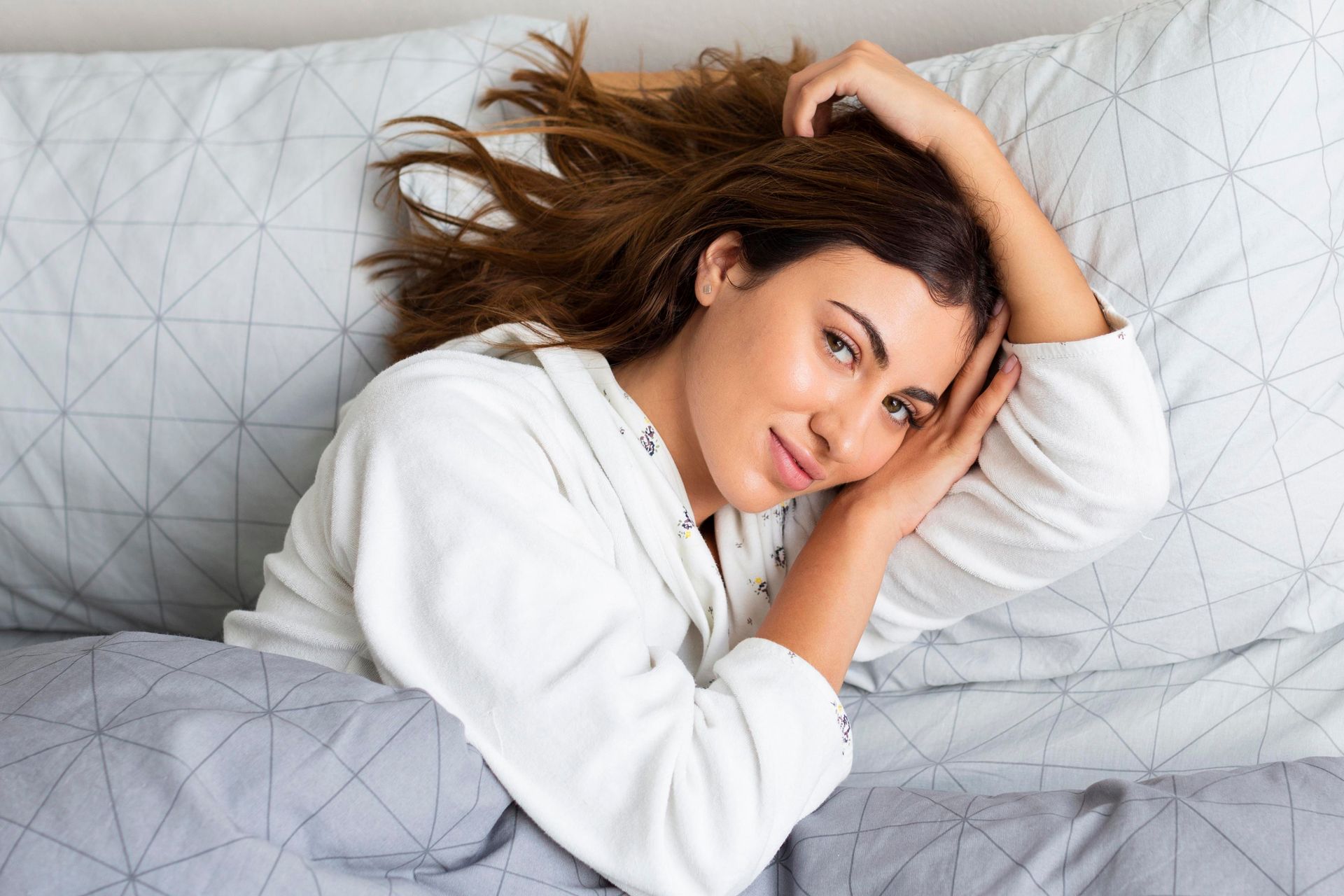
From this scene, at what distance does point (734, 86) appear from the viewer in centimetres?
135

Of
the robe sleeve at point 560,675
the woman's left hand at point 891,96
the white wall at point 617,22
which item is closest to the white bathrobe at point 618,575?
the robe sleeve at point 560,675

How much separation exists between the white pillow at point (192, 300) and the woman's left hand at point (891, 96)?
462 millimetres

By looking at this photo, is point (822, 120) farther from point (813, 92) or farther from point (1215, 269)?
point (1215, 269)

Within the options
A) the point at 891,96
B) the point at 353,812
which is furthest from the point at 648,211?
the point at 353,812

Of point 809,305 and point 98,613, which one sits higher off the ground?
point 809,305

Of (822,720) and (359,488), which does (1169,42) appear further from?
(359,488)

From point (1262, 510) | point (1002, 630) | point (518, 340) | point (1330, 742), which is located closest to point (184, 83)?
point (518, 340)

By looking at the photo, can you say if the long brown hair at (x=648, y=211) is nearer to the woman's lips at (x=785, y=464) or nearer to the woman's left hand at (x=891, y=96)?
the woman's left hand at (x=891, y=96)

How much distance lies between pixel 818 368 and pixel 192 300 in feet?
2.54

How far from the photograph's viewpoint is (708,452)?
1.12 metres

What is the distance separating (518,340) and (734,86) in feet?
1.42

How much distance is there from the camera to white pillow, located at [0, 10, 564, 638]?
4.37ft

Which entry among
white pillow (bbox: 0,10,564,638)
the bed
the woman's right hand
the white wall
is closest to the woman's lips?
the woman's right hand

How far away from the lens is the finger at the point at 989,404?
1159 millimetres
